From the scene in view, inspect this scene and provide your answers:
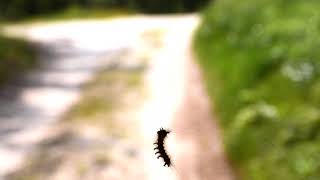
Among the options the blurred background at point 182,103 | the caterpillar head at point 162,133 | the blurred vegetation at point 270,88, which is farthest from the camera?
the blurred background at point 182,103

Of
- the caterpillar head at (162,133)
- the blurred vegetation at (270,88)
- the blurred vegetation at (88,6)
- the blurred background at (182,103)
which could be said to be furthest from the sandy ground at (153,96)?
the blurred vegetation at (88,6)

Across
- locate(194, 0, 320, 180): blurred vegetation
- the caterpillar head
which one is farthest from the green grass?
the caterpillar head

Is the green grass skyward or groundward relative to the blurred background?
skyward

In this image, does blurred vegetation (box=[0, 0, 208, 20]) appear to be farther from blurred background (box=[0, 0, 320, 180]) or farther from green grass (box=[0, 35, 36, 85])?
blurred background (box=[0, 0, 320, 180])

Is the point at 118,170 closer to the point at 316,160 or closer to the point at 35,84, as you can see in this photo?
the point at 316,160

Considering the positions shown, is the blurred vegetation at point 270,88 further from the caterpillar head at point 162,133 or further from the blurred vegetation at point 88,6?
the blurred vegetation at point 88,6

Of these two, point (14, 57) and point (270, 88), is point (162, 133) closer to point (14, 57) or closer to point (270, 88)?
point (270, 88)

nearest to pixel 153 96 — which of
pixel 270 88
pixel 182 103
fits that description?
pixel 182 103
